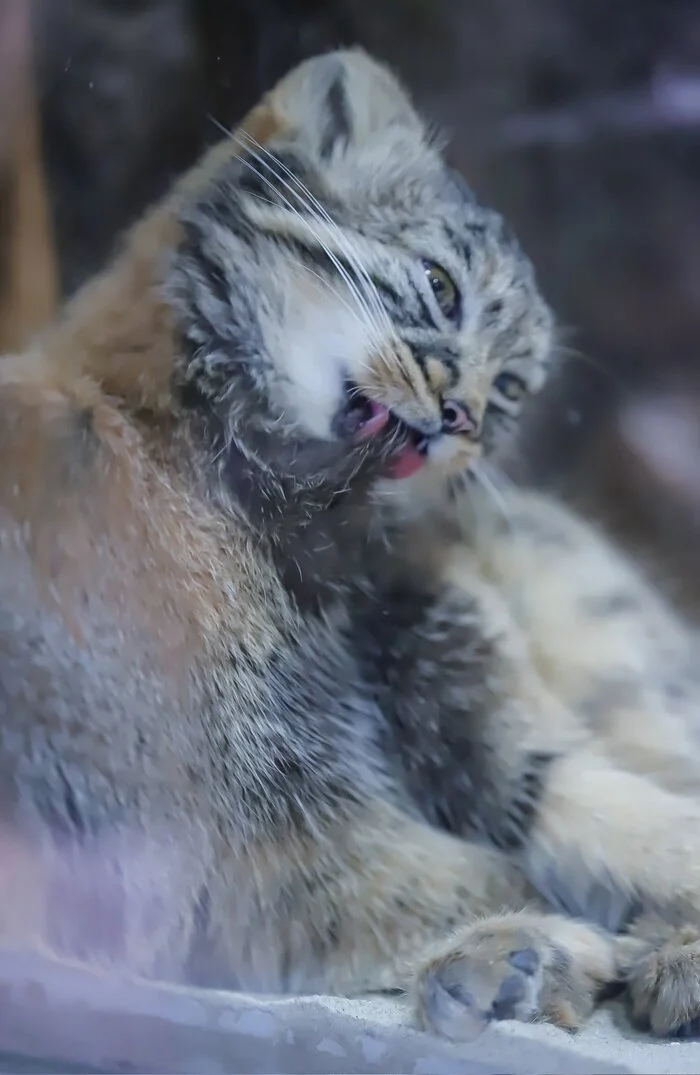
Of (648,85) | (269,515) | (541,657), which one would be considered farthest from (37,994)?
(648,85)

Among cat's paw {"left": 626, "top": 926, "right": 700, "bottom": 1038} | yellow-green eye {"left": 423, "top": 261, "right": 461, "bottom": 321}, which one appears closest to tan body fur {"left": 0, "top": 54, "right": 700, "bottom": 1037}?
cat's paw {"left": 626, "top": 926, "right": 700, "bottom": 1038}

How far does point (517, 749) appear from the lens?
1.00 meters

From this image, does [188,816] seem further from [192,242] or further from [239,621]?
[192,242]

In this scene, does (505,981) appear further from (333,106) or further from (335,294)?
(333,106)

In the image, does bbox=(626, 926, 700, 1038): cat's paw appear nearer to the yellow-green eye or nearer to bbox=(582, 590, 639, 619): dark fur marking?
bbox=(582, 590, 639, 619): dark fur marking

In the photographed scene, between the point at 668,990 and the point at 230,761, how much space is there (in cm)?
40

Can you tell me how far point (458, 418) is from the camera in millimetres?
986

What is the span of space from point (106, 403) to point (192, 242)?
18 cm

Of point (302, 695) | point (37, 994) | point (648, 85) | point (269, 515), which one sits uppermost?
point (648, 85)

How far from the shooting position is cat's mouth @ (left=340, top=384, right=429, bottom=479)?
0.95 meters

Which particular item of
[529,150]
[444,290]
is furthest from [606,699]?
[529,150]

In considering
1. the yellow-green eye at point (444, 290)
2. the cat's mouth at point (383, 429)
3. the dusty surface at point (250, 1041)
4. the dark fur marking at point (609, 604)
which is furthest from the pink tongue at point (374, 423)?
the dusty surface at point (250, 1041)

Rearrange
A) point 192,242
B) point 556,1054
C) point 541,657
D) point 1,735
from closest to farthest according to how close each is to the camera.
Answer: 1. point 556,1054
2. point 1,735
3. point 192,242
4. point 541,657

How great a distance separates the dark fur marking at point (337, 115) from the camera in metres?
1.01
